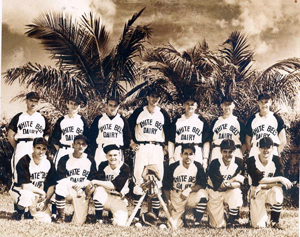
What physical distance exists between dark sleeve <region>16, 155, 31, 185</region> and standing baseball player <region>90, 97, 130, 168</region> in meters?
0.93

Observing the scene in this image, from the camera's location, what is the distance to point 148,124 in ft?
17.1

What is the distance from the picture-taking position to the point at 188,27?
5332 millimetres

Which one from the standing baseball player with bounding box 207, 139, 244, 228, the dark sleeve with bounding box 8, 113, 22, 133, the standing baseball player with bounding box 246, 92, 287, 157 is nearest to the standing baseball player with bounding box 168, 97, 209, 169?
the standing baseball player with bounding box 207, 139, 244, 228

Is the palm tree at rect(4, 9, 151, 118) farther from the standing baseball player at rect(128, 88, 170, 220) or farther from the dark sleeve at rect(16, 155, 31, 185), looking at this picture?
the dark sleeve at rect(16, 155, 31, 185)

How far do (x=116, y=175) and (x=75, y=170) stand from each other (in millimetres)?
567

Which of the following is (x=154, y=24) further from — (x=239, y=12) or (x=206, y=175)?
(x=206, y=175)

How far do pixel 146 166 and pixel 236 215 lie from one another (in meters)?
1.39

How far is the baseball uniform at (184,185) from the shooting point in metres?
5.11

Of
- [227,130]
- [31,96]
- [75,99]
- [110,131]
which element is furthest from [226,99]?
[31,96]

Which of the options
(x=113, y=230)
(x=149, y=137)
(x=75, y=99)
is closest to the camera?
(x=113, y=230)

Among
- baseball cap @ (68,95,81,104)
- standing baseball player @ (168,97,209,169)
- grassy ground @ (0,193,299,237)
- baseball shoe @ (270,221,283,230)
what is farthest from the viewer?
baseball cap @ (68,95,81,104)

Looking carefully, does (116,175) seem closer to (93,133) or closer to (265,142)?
(93,133)

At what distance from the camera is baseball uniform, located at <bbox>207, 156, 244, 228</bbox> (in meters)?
5.08

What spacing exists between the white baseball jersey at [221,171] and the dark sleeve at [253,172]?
13 centimetres
